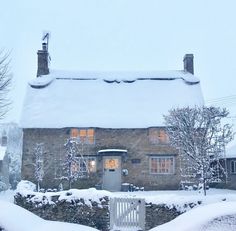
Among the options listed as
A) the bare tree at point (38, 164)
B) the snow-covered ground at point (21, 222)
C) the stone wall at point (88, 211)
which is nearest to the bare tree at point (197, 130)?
the stone wall at point (88, 211)

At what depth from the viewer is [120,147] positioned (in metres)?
28.5

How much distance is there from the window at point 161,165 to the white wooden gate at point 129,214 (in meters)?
14.1

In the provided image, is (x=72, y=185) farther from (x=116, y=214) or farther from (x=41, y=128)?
(x=116, y=214)

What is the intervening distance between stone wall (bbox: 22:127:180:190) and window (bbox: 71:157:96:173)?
0.40 metres

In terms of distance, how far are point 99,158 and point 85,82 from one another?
296 inches

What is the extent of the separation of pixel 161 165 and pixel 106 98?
7.17 meters

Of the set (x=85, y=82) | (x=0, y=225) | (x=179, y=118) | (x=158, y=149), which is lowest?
(x=0, y=225)

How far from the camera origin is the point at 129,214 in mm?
14367

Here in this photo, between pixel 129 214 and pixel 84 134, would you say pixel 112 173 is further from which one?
pixel 129 214

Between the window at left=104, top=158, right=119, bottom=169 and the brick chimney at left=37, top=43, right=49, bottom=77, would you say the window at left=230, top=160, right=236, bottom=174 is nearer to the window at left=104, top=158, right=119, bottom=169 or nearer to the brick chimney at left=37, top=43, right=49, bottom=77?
the window at left=104, top=158, right=119, bottom=169

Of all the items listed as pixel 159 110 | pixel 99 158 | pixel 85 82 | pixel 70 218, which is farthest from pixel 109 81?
pixel 70 218

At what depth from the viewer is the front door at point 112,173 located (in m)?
28.1

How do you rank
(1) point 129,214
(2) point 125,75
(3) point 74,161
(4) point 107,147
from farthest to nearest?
1. (2) point 125,75
2. (4) point 107,147
3. (3) point 74,161
4. (1) point 129,214

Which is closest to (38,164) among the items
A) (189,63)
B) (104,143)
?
(104,143)
